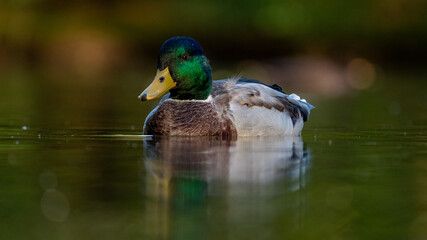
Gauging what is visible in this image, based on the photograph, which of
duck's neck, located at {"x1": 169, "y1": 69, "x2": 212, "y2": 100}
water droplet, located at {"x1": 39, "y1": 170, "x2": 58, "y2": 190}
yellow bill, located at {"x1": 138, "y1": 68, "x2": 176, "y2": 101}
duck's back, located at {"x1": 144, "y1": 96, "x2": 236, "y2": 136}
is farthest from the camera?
duck's neck, located at {"x1": 169, "y1": 69, "x2": 212, "y2": 100}

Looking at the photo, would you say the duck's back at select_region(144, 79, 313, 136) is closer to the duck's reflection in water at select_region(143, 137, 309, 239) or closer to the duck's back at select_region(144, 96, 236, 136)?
the duck's back at select_region(144, 96, 236, 136)

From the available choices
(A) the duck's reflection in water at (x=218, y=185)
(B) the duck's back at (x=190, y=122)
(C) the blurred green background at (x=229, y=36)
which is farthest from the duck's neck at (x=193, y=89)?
(C) the blurred green background at (x=229, y=36)

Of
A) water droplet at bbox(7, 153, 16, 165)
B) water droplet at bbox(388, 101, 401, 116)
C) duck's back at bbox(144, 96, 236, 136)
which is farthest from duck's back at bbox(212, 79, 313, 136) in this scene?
water droplet at bbox(388, 101, 401, 116)

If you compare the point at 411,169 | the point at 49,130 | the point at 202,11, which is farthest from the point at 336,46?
the point at 411,169

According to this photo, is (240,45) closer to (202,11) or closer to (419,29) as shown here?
(202,11)

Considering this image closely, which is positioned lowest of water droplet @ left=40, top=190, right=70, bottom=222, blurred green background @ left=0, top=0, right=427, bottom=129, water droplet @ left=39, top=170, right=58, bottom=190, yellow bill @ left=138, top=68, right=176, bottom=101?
water droplet @ left=40, top=190, right=70, bottom=222

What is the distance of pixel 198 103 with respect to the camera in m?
10.3

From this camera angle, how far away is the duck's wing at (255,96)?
34.2 feet

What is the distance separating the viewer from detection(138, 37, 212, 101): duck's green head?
10203mm

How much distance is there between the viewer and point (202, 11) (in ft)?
99.7

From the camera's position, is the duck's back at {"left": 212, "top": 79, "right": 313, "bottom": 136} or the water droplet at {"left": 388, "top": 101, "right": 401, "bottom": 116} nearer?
the duck's back at {"left": 212, "top": 79, "right": 313, "bottom": 136}

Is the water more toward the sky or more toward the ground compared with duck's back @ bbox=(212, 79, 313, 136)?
more toward the ground

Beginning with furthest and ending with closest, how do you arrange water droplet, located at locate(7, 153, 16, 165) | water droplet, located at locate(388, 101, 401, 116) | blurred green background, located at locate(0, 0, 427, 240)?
water droplet, located at locate(388, 101, 401, 116)
water droplet, located at locate(7, 153, 16, 165)
blurred green background, located at locate(0, 0, 427, 240)

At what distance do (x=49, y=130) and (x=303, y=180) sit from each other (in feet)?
16.2
